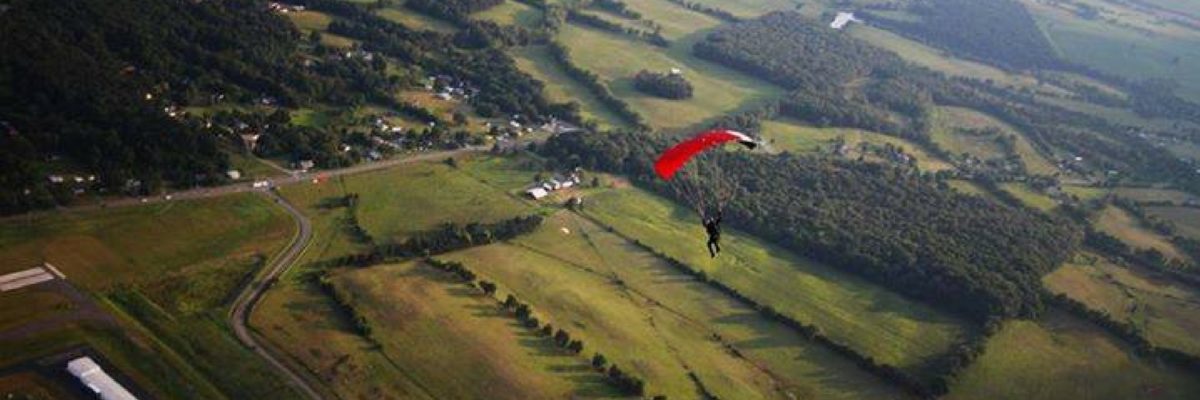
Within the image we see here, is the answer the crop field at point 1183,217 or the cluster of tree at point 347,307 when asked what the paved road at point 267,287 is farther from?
the crop field at point 1183,217

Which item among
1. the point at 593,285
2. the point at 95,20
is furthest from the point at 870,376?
the point at 95,20

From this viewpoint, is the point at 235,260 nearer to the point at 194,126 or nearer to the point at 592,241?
the point at 194,126

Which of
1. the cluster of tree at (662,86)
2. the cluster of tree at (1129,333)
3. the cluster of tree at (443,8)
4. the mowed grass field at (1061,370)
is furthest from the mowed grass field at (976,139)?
the cluster of tree at (443,8)

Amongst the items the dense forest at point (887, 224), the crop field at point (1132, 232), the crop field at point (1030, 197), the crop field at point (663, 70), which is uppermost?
the crop field at point (663, 70)

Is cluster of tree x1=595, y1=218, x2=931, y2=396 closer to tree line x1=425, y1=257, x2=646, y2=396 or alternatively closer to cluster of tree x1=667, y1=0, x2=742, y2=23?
tree line x1=425, y1=257, x2=646, y2=396

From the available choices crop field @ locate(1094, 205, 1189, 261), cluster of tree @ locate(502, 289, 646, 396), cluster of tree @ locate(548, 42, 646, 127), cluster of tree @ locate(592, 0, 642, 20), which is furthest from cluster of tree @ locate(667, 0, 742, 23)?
cluster of tree @ locate(502, 289, 646, 396)

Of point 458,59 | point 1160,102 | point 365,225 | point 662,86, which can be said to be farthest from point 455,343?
Result: point 1160,102

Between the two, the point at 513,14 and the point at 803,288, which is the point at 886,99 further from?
the point at 803,288
